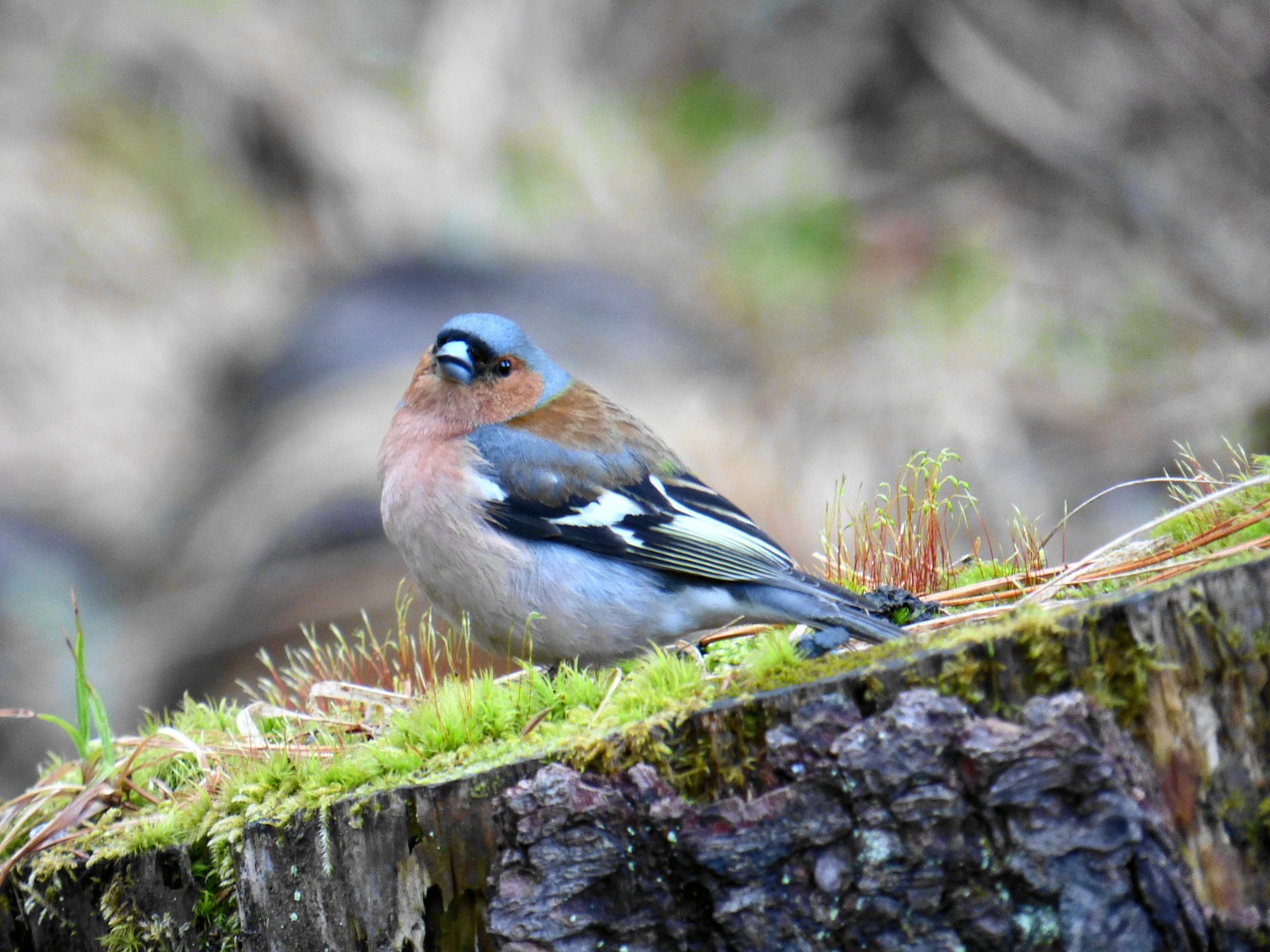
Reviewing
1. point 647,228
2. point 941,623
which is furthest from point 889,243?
point 941,623

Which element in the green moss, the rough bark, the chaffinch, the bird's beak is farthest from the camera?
the bird's beak

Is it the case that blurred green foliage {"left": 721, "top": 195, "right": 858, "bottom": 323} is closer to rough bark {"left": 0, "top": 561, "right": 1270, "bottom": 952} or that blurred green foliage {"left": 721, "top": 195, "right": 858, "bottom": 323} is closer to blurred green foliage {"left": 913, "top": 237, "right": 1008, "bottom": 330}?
blurred green foliage {"left": 913, "top": 237, "right": 1008, "bottom": 330}

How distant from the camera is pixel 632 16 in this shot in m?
12.4

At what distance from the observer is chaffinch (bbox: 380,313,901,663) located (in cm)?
362

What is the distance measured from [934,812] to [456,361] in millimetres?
2688

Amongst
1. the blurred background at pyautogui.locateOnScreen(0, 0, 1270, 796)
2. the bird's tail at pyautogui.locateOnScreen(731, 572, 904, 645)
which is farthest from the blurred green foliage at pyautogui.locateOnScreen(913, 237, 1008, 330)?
the bird's tail at pyautogui.locateOnScreen(731, 572, 904, 645)

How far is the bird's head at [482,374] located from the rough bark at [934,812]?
2193 mm

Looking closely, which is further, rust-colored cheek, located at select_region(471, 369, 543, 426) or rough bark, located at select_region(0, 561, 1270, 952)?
rust-colored cheek, located at select_region(471, 369, 543, 426)

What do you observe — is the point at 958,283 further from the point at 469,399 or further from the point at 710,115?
the point at 469,399

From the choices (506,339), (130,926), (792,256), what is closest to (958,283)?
(792,256)

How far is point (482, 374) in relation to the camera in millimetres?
4379

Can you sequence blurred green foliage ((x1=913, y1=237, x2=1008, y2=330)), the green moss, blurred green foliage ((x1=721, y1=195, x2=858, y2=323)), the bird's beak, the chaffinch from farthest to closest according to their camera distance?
blurred green foliage ((x1=721, y1=195, x2=858, y2=323))
blurred green foliage ((x1=913, y1=237, x2=1008, y2=330))
the bird's beak
the chaffinch
the green moss

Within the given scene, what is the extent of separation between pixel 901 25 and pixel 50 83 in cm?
799

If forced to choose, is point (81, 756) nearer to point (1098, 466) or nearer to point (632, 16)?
point (1098, 466)
